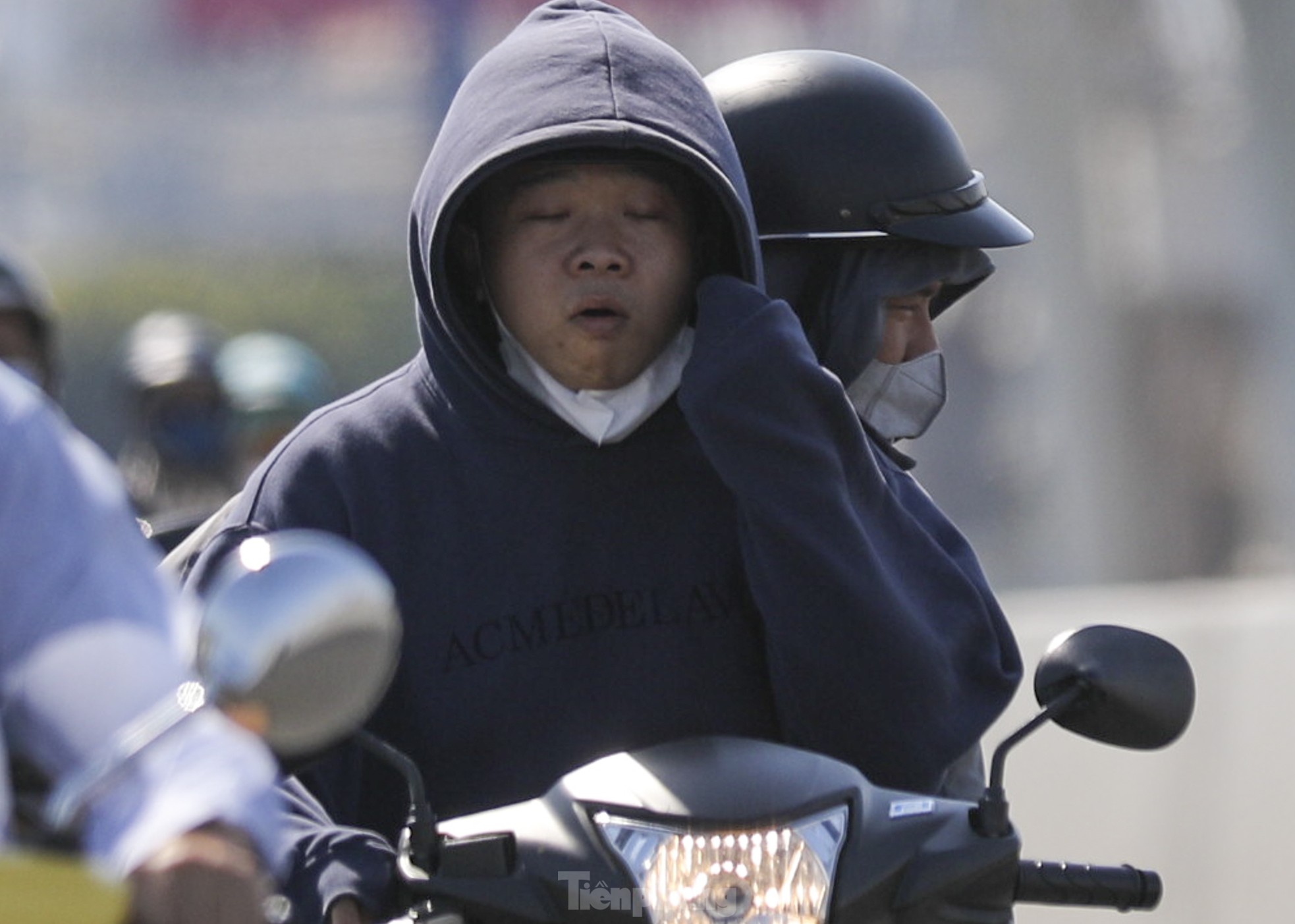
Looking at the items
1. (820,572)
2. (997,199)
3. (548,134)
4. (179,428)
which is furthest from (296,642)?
(997,199)

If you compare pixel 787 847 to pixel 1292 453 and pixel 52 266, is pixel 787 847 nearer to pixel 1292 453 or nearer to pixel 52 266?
pixel 1292 453

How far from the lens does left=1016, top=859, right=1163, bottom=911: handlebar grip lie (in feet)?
10.4

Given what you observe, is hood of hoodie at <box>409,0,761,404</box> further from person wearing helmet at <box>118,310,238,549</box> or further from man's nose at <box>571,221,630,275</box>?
person wearing helmet at <box>118,310,238,549</box>

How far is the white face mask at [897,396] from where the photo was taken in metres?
4.25

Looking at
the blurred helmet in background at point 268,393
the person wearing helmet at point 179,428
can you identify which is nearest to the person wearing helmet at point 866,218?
the person wearing helmet at point 179,428

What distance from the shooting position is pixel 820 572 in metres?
3.32

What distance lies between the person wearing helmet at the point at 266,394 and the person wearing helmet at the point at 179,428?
0.20 ft

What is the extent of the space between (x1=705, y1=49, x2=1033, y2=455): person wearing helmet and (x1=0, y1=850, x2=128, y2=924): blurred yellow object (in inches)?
94.9

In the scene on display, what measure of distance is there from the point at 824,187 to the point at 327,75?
23498 mm

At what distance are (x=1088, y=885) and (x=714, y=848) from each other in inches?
26.0

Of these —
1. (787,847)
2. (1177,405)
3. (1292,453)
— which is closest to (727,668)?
(787,847)

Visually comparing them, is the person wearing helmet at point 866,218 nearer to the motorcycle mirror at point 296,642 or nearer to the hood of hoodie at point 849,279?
the hood of hoodie at point 849,279

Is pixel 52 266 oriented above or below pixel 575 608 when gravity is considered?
below

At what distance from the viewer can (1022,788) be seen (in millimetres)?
6988
